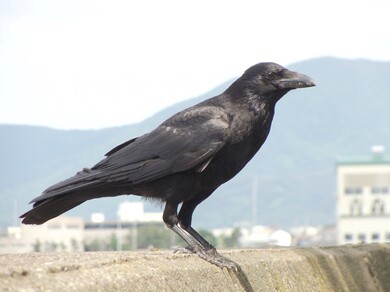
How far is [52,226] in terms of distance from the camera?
191250mm

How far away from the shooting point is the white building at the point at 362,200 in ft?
592

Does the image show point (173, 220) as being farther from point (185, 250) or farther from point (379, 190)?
point (379, 190)

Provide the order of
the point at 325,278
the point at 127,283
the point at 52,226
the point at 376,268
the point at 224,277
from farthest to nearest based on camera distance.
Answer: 1. the point at 52,226
2. the point at 376,268
3. the point at 325,278
4. the point at 224,277
5. the point at 127,283

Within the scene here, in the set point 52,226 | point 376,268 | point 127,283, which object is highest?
point 127,283

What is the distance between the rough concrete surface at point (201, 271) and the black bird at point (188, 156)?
46cm

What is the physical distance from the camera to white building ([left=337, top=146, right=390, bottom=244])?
180500 mm

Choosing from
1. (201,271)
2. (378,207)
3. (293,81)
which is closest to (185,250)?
(201,271)

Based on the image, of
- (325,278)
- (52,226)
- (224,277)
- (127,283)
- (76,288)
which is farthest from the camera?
(52,226)

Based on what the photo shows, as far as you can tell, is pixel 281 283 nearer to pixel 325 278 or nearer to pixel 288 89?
pixel 325 278

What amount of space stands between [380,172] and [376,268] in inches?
7658

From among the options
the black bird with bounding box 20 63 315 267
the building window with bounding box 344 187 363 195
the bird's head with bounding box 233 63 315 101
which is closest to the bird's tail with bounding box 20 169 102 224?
the black bird with bounding box 20 63 315 267

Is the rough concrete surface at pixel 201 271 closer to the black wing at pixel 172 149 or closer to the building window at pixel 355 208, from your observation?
the black wing at pixel 172 149

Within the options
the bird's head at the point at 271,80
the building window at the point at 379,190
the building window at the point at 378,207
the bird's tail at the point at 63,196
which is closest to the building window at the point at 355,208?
the building window at the point at 378,207

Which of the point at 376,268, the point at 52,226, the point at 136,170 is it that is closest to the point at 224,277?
the point at 136,170
